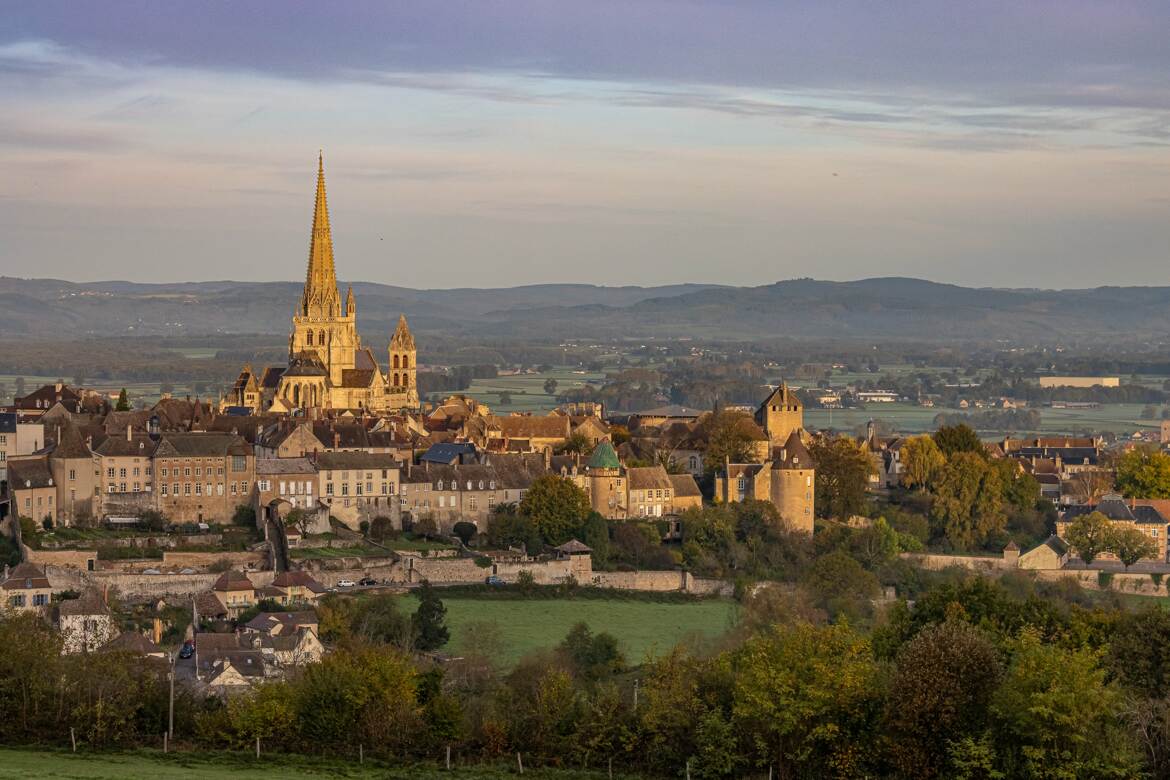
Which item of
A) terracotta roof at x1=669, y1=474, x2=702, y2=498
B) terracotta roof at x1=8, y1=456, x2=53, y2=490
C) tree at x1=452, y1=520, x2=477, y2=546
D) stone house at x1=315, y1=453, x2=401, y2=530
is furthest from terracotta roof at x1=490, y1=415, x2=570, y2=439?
terracotta roof at x1=8, y1=456, x2=53, y2=490

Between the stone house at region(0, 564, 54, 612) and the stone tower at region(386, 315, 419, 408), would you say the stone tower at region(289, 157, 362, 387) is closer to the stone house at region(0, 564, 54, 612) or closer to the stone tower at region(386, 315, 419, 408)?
the stone tower at region(386, 315, 419, 408)

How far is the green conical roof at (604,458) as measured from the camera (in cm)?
7581

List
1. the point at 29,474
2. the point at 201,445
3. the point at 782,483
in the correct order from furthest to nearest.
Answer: the point at 782,483
the point at 201,445
the point at 29,474

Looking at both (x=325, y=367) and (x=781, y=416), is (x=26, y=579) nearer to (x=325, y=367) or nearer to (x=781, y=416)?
(x=781, y=416)

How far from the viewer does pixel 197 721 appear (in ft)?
142

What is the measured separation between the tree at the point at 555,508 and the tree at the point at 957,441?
69.0ft

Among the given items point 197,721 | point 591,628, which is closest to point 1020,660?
point 197,721

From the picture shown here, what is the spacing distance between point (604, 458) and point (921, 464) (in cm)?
1548

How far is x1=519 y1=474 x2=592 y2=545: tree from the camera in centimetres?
7081

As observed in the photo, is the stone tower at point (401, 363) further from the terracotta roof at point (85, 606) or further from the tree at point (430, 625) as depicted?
the terracotta roof at point (85, 606)

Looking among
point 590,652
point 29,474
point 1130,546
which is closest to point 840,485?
point 1130,546

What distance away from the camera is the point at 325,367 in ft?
346

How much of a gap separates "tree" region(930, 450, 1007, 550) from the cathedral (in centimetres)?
2805

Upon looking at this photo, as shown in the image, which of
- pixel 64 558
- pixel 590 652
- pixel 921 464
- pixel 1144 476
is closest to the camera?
pixel 590 652
